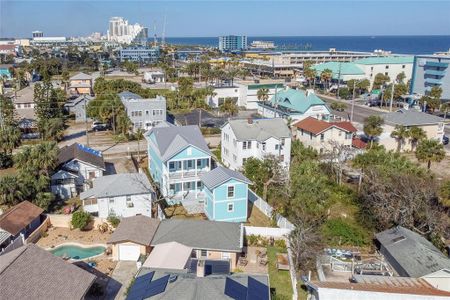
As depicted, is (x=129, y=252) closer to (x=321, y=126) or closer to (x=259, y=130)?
(x=259, y=130)

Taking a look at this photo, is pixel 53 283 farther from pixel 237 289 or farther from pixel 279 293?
pixel 279 293

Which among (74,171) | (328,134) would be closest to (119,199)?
(74,171)

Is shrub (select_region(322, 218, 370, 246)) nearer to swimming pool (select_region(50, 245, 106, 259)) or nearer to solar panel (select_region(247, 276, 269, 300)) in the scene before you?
solar panel (select_region(247, 276, 269, 300))

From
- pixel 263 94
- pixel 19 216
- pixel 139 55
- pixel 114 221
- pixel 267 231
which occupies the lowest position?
pixel 114 221

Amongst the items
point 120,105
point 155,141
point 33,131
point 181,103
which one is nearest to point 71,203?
point 155,141

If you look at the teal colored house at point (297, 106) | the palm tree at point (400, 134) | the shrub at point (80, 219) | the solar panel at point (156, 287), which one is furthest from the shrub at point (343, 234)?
the teal colored house at point (297, 106)
